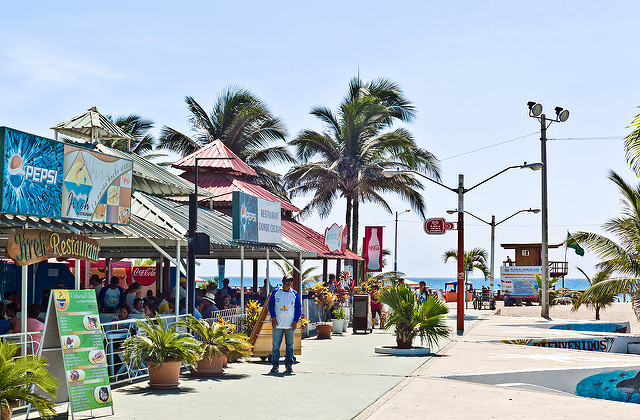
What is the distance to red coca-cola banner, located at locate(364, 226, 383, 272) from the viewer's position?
34.7m

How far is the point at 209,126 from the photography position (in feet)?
139

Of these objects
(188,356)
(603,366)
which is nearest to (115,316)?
(188,356)

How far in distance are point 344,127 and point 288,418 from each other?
30873 mm

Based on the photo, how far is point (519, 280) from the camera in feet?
184

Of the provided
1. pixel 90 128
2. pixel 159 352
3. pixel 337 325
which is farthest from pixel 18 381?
pixel 337 325

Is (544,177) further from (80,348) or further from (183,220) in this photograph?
(80,348)

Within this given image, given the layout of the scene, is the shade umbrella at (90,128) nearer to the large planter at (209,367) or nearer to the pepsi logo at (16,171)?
the large planter at (209,367)

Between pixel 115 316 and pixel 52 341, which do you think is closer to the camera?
pixel 52 341

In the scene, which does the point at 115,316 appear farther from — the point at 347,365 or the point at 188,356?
the point at 347,365

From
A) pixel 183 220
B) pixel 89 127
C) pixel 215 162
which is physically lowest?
pixel 183 220

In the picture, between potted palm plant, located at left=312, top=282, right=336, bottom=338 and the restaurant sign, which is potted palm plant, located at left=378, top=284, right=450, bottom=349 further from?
the restaurant sign

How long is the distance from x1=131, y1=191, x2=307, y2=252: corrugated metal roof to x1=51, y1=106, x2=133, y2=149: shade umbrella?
181 cm

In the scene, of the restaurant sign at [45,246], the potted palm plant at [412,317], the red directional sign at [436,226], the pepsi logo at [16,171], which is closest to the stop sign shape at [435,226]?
the red directional sign at [436,226]

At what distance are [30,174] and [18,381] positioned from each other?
3.18m
